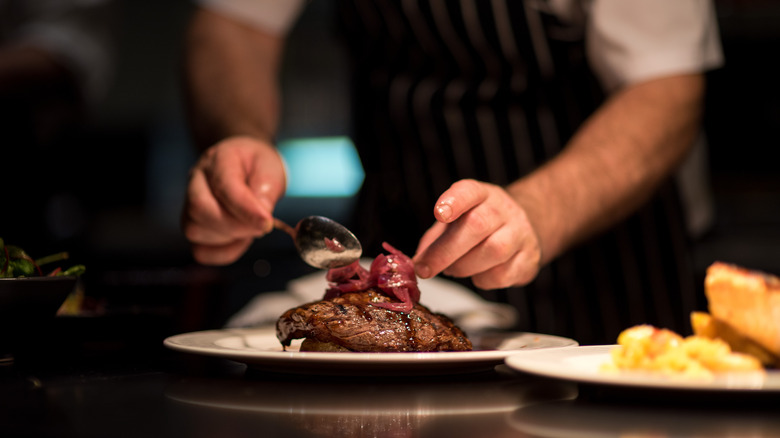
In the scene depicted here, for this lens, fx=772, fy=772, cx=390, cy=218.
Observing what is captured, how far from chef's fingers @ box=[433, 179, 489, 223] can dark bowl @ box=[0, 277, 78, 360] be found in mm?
549

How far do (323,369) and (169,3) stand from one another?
5714mm

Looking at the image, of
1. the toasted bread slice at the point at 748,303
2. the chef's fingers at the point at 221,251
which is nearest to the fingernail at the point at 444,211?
the toasted bread slice at the point at 748,303

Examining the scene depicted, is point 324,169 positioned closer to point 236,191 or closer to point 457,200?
point 236,191

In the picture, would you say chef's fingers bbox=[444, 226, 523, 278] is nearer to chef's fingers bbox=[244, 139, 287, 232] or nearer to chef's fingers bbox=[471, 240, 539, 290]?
chef's fingers bbox=[471, 240, 539, 290]

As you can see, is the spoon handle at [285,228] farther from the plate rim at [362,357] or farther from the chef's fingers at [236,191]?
the plate rim at [362,357]

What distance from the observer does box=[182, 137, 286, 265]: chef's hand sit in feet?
4.98

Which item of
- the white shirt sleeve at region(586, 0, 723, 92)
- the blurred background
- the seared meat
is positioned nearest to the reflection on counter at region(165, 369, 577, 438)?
the seared meat

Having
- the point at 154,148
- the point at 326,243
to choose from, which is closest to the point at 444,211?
the point at 326,243

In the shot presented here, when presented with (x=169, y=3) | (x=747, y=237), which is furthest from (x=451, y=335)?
(x=169, y=3)

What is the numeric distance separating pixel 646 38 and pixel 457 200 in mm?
1174

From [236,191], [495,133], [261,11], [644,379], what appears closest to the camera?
[644,379]

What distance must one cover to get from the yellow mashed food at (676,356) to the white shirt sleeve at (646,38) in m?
1.38

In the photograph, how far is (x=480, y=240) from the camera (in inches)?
47.6

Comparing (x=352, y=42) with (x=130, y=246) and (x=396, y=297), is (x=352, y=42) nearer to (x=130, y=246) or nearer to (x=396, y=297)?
(x=396, y=297)
